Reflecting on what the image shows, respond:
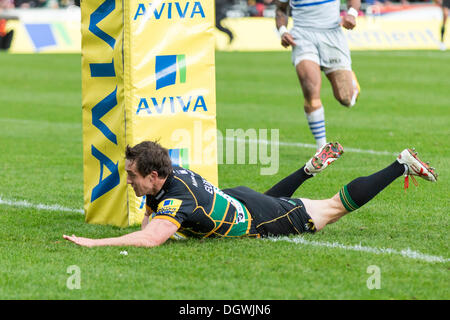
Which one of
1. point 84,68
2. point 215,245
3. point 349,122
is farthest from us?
point 349,122

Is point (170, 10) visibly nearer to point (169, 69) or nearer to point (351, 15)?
point (169, 69)

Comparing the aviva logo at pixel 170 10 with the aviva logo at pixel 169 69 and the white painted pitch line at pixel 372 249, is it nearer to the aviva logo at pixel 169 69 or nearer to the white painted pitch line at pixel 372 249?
the aviva logo at pixel 169 69

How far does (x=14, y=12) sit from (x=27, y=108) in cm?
1507

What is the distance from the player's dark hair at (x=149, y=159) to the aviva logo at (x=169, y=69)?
3.67 ft

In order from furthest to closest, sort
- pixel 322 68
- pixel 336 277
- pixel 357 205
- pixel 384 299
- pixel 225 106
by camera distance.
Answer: pixel 225 106
pixel 322 68
pixel 357 205
pixel 336 277
pixel 384 299

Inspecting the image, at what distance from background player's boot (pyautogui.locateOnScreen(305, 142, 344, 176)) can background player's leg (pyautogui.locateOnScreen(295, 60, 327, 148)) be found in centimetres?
288

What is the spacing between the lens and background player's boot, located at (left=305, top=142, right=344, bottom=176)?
6.77m

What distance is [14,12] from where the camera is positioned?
29.6 metres

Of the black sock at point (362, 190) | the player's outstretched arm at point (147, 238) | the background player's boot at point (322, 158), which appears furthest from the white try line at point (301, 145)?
the player's outstretched arm at point (147, 238)

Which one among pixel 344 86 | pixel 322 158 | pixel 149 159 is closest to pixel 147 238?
pixel 149 159

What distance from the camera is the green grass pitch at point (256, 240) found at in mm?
4887
